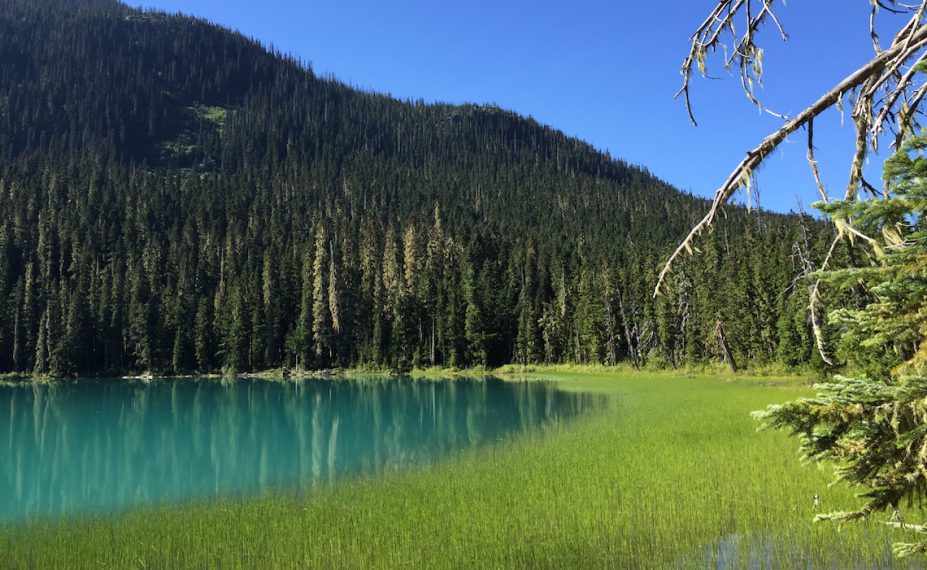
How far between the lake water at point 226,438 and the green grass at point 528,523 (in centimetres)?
361

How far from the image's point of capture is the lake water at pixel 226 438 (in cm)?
1919

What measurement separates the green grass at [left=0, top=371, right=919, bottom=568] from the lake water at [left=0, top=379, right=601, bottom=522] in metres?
3.61

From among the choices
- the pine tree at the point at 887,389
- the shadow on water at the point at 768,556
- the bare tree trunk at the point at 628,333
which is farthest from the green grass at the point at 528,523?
the bare tree trunk at the point at 628,333

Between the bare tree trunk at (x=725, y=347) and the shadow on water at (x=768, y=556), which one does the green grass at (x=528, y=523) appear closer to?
the shadow on water at (x=768, y=556)

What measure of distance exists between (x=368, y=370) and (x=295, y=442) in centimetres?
5925

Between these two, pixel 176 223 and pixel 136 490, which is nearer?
pixel 136 490

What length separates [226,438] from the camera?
30531 millimetres

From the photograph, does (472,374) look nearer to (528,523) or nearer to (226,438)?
(226,438)

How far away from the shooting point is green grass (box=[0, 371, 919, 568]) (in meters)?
9.80

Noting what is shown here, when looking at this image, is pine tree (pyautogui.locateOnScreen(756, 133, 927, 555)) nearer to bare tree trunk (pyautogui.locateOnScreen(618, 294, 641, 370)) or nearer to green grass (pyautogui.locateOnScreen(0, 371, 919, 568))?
green grass (pyautogui.locateOnScreen(0, 371, 919, 568))

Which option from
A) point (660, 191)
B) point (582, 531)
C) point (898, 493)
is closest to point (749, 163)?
point (898, 493)

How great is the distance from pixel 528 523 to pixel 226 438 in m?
23.2

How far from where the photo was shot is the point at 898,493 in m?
3.53

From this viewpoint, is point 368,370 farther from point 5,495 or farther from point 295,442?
point 5,495
